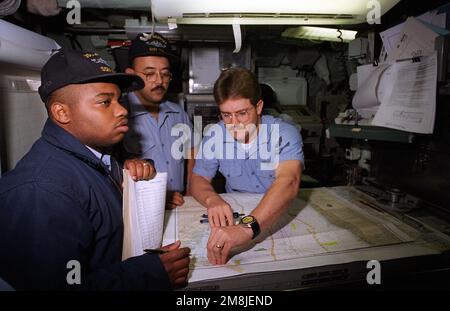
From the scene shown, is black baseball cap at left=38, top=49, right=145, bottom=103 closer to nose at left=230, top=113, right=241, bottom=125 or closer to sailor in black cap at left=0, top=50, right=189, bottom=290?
sailor in black cap at left=0, top=50, right=189, bottom=290

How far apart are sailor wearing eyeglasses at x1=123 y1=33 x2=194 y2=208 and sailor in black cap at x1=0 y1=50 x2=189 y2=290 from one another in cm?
85

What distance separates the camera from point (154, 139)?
7.04 ft

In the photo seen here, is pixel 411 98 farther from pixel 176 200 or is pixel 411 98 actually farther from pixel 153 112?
pixel 153 112

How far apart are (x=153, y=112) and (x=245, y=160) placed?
2.76ft

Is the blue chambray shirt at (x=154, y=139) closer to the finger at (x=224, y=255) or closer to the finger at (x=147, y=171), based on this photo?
the finger at (x=147, y=171)

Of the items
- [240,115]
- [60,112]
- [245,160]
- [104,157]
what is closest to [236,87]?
[240,115]

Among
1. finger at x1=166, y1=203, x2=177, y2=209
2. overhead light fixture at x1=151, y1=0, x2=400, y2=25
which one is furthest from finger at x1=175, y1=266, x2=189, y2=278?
overhead light fixture at x1=151, y1=0, x2=400, y2=25

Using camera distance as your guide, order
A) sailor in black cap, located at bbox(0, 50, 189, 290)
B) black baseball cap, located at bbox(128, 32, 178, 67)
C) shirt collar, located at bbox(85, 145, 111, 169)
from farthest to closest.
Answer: black baseball cap, located at bbox(128, 32, 178, 67)
shirt collar, located at bbox(85, 145, 111, 169)
sailor in black cap, located at bbox(0, 50, 189, 290)

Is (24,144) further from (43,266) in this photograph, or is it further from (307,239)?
(307,239)

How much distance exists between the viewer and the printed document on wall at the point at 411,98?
4.82 feet

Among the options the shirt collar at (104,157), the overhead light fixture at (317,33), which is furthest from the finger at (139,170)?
the overhead light fixture at (317,33)

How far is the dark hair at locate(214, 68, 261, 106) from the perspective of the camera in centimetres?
165

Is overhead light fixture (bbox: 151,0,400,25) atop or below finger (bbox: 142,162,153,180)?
atop

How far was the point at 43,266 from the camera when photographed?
83 centimetres
